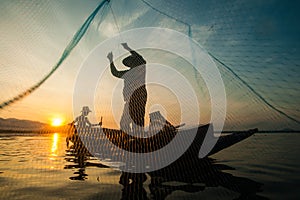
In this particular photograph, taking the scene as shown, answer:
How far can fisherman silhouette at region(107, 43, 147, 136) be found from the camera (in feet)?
26.0

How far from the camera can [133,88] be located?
7.96 m

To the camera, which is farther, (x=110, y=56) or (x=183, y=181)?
(x=110, y=56)

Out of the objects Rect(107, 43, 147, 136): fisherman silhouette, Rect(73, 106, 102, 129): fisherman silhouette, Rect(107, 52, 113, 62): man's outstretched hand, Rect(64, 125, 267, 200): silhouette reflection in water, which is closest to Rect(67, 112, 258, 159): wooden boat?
Rect(64, 125, 267, 200): silhouette reflection in water

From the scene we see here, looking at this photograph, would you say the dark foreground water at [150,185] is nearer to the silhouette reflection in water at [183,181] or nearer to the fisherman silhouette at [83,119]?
the silhouette reflection in water at [183,181]

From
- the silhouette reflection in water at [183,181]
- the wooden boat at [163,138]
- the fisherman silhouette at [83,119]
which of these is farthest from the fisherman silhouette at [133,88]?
the fisherman silhouette at [83,119]

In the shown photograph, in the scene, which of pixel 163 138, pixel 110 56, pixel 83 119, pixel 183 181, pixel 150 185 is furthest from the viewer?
pixel 83 119

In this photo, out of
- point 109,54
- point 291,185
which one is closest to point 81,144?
point 109,54

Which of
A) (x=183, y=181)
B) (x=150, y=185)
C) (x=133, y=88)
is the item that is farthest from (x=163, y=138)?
(x=150, y=185)

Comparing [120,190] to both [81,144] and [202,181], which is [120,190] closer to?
[202,181]

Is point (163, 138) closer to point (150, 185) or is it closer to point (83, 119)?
point (150, 185)

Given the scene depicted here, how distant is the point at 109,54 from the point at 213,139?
17.3 ft

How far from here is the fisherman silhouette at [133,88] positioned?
7.92 meters

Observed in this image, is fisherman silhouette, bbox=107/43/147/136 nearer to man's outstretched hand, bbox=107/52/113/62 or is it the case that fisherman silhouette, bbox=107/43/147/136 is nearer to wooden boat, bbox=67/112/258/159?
man's outstretched hand, bbox=107/52/113/62

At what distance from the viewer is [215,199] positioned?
530 centimetres
